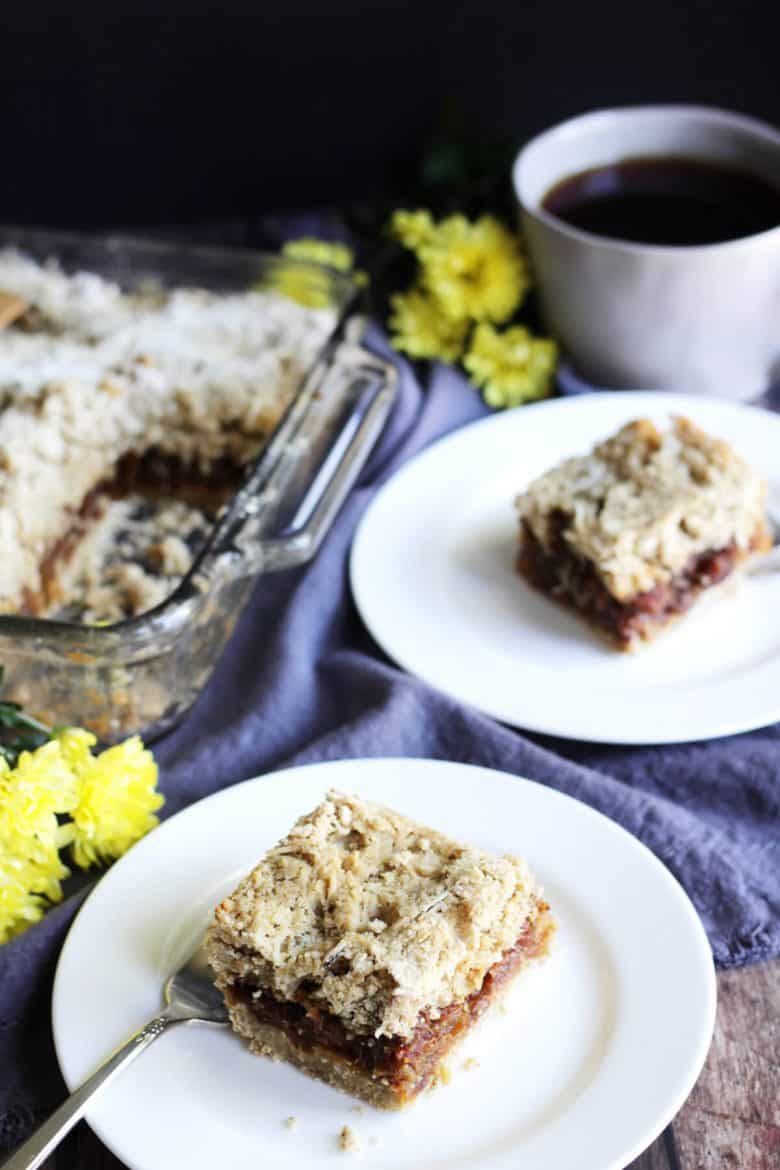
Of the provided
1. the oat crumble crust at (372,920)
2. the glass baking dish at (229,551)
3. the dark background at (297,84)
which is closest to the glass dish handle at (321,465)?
the glass baking dish at (229,551)

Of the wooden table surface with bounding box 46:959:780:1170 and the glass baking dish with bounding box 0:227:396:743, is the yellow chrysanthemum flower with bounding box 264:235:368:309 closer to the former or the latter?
the glass baking dish with bounding box 0:227:396:743

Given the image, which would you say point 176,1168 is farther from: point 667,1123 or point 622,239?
point 622,239

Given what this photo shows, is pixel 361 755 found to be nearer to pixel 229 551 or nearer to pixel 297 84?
pixel 229 551

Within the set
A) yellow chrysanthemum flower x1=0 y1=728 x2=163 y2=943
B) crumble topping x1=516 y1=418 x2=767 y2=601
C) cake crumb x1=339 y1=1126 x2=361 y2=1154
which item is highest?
crumble topping x1=516 y1=418 x2=767 y2=601

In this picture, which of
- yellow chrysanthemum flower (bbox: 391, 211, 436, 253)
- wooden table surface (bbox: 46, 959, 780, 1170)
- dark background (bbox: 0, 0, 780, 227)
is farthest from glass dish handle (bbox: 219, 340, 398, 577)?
wooden table surface (bbox: 46, 959, 780, 1170)

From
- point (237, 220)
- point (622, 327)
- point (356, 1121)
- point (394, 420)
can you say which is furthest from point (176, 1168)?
point (237, 220)
